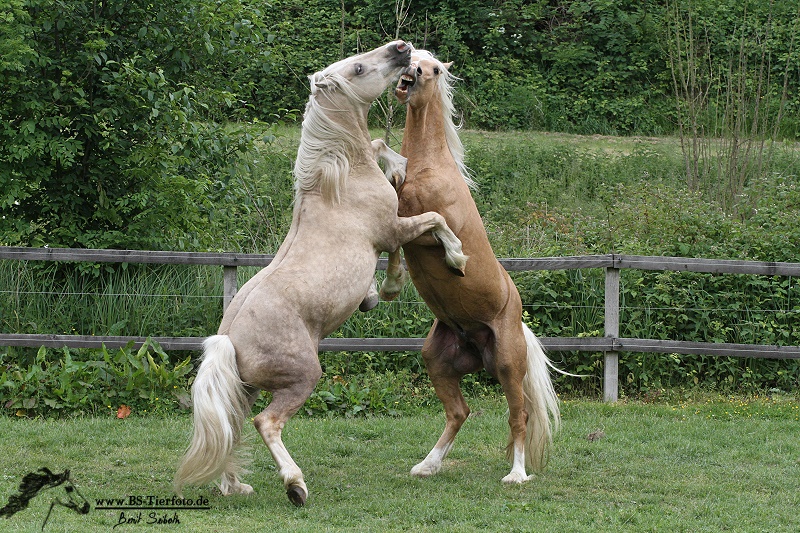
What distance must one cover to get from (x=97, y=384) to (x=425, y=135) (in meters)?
3.61

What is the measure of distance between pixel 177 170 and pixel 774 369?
565 centimetres

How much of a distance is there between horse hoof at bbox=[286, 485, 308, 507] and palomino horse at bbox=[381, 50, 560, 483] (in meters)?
1.11

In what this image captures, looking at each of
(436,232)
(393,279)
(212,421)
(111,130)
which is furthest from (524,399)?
(111,130)

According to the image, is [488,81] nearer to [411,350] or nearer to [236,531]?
[411,350]

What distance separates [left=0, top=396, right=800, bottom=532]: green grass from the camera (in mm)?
4480

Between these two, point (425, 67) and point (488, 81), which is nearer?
point (425, 67)

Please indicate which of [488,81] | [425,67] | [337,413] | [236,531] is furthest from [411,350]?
[488,81]

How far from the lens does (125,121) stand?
300 inches

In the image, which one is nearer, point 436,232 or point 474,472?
point 436,232

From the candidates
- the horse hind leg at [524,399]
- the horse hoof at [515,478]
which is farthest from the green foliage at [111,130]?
the horse hoof at [515,478]

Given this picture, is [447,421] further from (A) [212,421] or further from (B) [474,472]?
(A) [212,421]

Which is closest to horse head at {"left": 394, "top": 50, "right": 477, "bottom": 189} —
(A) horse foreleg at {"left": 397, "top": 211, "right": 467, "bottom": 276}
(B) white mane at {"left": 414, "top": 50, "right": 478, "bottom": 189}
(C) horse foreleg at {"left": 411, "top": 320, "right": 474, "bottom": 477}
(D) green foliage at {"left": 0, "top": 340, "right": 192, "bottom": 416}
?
(B) white mane at {"left": 414, "top": 50, "right": 478, "bottom": 189}

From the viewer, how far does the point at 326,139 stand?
191 inches

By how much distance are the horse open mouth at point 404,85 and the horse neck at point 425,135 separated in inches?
5.1
